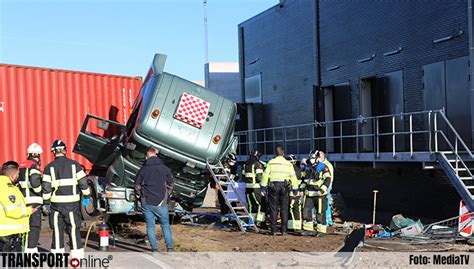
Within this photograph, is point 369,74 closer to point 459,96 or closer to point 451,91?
point 451,91

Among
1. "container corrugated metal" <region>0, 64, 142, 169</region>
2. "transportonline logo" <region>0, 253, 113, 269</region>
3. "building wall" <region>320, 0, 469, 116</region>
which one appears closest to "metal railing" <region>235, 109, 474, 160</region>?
"building wall" <region>320, 0, 469, 116</region>

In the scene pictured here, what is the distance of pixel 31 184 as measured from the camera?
7.89 m

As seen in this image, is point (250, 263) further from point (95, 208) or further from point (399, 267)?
point (95, 208)

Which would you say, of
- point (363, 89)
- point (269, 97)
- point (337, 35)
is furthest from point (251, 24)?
point (363, 89)

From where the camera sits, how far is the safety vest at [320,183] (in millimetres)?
11109

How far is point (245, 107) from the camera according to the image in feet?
76.5

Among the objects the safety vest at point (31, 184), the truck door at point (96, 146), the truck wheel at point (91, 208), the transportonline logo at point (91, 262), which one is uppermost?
the truck door at point (96, 146)

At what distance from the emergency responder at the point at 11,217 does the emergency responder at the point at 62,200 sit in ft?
3.00

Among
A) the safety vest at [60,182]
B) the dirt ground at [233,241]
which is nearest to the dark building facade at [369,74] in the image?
the dirt ground at [233,241]

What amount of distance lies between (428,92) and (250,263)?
302 inches

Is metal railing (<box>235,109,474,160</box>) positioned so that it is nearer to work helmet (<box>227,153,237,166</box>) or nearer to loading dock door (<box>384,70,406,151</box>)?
loading dock door (<box>384,70,406,151</box>)

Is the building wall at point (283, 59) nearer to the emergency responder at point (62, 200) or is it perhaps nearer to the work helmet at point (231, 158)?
the work helmet at point (231, 158)

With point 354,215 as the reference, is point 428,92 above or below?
above

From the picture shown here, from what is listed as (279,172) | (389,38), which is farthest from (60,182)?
(389,38)
